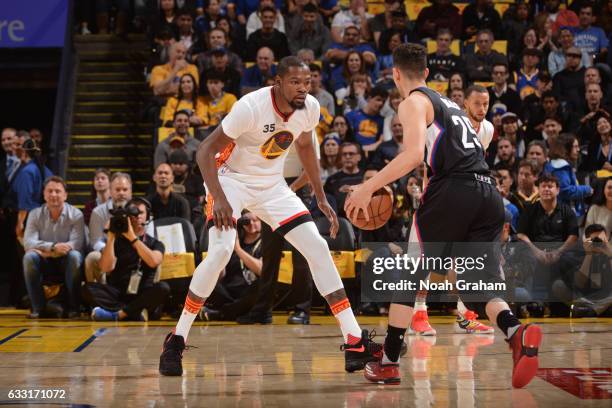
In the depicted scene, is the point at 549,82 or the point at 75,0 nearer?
the point at 549,82

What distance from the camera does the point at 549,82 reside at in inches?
517

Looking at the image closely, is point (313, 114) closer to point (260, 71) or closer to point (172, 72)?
point (260, 71)

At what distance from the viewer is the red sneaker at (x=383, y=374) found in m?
5.19

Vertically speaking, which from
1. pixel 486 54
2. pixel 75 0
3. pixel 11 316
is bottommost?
pixel 11 316

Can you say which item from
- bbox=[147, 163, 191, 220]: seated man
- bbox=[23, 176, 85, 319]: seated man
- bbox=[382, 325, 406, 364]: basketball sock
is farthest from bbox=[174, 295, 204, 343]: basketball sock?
bbox=[147, 163, 191, 220]: seated man

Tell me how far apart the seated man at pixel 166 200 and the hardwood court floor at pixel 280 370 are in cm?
198

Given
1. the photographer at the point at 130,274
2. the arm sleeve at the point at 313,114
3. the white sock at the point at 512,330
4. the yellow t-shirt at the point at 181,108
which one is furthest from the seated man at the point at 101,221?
the white sock at the point at 512,330

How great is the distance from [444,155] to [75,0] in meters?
11.7

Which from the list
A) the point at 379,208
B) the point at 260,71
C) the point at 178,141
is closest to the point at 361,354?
the point at 379,208

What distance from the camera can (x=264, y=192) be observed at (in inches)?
237

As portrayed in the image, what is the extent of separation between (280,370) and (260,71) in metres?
8.05

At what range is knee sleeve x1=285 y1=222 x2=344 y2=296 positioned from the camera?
578 cm

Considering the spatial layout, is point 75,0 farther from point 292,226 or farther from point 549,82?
point 292,226

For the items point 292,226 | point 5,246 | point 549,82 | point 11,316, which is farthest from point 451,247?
point 5,246
